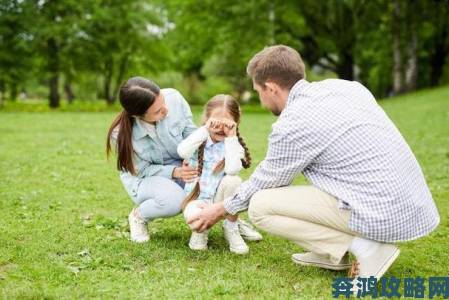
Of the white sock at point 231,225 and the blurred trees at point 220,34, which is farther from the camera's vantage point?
the blurred trees at point 220,34

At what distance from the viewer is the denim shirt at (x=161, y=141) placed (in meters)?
5.04

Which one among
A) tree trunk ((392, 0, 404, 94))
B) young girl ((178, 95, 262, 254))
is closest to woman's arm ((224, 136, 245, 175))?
young girl ((178, 95, 262, 254))

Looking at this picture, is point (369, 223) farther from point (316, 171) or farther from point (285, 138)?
point (285, 138)

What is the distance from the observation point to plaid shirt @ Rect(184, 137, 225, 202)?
187 inches

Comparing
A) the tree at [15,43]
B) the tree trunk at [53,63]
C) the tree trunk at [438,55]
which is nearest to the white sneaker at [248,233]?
the tree at [15,43]

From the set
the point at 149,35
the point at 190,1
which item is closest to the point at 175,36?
the point at 149,35

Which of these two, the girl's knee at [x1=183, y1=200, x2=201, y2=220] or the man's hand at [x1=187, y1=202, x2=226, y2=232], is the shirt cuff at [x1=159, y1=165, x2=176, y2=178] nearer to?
the girl's knee at [x1=183, y1=200, x2=201, y2=220]

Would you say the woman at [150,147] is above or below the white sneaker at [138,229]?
above

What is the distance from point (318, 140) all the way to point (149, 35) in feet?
101

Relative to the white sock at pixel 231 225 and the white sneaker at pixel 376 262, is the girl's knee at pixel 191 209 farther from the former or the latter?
the white sneaker at pixel 376 262

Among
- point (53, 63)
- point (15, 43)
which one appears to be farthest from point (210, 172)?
point (53, 63)

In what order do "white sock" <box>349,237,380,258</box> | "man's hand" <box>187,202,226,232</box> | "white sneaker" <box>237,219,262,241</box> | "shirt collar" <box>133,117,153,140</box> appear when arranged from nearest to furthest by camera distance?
"white sock" <box>349,237,380,258</box> < "man's hand" <box>187,202,226,232</box> < "shirt collar" <box>133,117,153,140</box> < "white sneaker" <box>237,219,262,241</box>

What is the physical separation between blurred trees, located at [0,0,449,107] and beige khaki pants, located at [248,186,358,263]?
71.0ft

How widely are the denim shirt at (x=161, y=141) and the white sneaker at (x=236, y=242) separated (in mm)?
737
